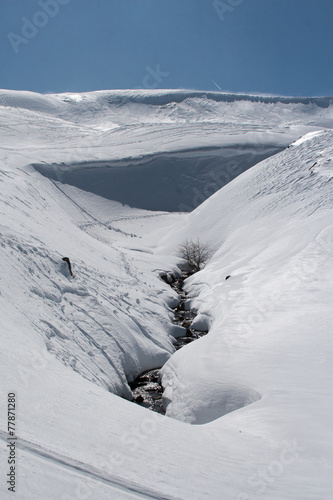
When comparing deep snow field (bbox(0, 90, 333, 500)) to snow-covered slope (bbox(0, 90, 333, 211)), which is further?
snow-covered slope (bbox(0, 90, 333, 211))

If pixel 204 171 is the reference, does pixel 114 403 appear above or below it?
Answer: below

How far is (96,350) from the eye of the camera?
31.6 feet

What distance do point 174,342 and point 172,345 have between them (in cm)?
40

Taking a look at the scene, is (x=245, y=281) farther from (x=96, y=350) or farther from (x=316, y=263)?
(x=96, y=350)

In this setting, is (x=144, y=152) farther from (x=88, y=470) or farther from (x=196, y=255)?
(x=88, y=470)

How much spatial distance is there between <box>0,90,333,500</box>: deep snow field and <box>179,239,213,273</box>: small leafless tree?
54 cm

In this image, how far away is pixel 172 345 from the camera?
490 inches

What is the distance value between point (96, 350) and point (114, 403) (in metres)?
3.85

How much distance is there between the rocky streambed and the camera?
938 centimetres

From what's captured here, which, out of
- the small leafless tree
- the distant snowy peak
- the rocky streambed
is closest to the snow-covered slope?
the distant snowy peak

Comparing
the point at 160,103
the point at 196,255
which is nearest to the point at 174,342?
the point at 196,255

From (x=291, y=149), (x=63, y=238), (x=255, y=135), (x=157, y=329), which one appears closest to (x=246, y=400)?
(x=157, y=329)

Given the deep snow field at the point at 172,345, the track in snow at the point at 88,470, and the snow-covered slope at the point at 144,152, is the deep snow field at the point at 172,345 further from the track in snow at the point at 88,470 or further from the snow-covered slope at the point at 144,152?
the snow-covered slope at the point at 144,152

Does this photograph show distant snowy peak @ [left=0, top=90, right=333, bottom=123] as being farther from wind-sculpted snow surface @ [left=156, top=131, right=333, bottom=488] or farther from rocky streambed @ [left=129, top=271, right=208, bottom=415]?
rocky streambed @ [left=129, top=271, right=208, bottom=415]
